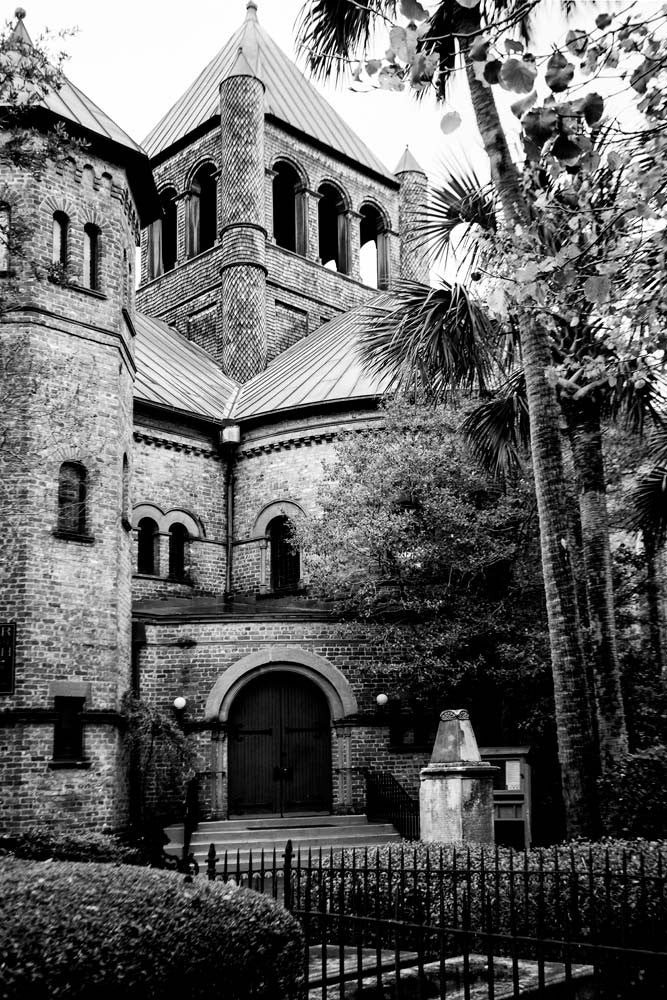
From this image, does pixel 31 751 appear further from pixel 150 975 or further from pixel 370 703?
pixel 150 975

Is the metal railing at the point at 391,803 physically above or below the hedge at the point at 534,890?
below

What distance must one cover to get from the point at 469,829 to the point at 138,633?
9.26 meters

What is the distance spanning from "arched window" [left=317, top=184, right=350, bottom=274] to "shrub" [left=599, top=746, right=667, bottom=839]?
24.3 m

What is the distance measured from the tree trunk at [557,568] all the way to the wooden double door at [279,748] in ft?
30.1

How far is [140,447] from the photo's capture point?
907 inches

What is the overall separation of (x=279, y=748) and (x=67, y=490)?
19.9ft

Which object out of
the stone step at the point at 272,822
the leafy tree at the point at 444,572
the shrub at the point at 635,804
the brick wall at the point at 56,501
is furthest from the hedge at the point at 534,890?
the stone step at the point at 272,822

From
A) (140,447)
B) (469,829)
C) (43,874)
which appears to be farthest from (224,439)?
(43,874)

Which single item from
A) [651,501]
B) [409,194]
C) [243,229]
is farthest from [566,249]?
[409,194]

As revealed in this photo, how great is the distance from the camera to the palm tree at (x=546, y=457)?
10.6m

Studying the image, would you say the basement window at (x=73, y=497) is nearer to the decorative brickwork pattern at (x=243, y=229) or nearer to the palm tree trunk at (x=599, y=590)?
the palm tree trunk at (x=599, y=590)

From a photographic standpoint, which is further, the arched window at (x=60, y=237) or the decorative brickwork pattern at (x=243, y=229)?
the decorative brickwork pattern at (x=243, y=229)

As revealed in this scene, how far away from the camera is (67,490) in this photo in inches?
700

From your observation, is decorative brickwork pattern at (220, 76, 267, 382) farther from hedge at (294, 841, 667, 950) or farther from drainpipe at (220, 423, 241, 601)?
hedge at (294, 841, 667, 950)
